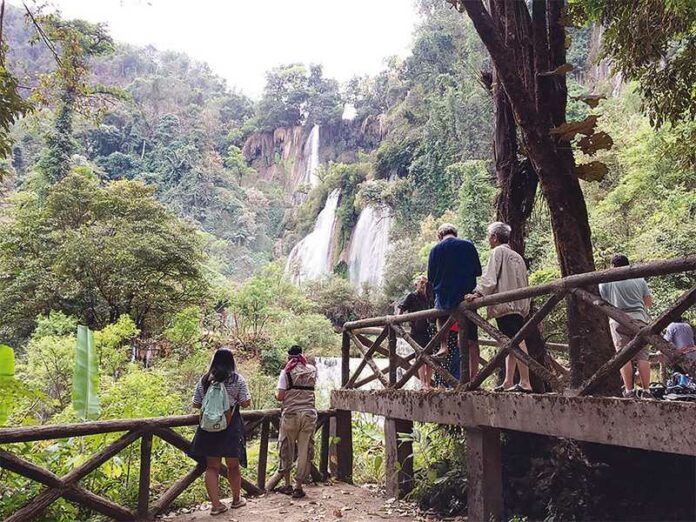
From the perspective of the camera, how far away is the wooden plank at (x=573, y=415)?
9.87 feet

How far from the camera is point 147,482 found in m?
5.39

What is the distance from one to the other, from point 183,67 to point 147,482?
67.3 m

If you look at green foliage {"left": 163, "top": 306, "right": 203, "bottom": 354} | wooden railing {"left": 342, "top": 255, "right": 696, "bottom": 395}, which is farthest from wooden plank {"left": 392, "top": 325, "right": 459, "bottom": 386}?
green foliage {"left": 163, "top": 306, "right": 203, "bottom": 354}

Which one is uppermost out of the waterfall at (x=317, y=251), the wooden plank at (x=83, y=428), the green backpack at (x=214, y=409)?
the waterfall at (x=317, y=251)

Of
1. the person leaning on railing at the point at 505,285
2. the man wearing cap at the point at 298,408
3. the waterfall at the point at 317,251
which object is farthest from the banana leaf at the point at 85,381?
the waterfall at the point at 317,251

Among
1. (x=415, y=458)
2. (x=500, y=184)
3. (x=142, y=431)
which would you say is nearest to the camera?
(x=142, y=431)

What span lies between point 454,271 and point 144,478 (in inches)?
144

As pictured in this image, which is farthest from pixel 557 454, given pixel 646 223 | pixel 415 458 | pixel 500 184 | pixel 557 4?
pixel 646 223

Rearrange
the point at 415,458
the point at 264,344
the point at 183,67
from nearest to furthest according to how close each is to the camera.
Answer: the point at 415,458 < the point at 264,344 < the point at 183,67

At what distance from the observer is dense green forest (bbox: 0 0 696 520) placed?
8547mm

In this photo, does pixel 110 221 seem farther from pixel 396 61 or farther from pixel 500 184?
pixel 396 61

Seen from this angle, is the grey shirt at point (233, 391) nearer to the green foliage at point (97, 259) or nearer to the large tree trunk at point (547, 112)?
the large tree trunk at point (547, 112)

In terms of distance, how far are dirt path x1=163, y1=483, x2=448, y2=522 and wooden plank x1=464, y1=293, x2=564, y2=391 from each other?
6.22ft

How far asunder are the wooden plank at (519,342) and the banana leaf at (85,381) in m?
4.34
